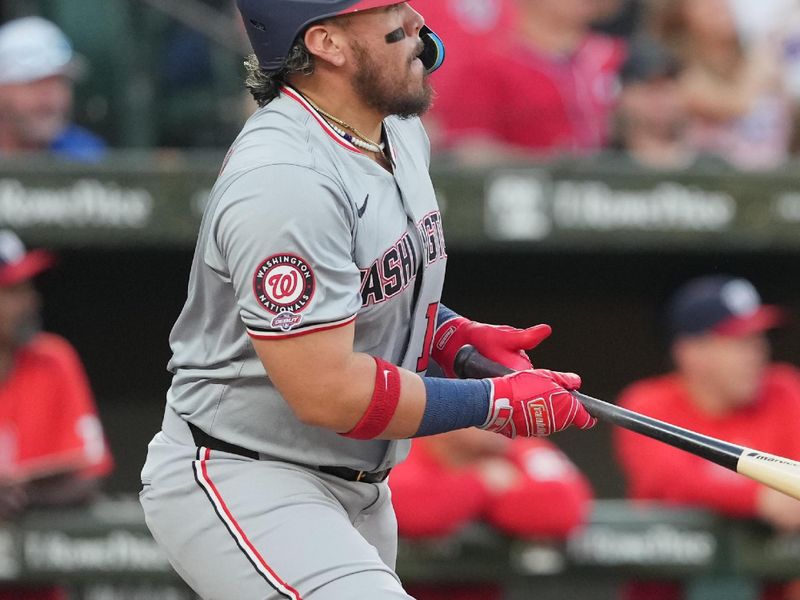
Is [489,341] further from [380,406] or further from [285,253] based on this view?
[285,253]

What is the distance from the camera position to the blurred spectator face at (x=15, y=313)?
17.2 ft

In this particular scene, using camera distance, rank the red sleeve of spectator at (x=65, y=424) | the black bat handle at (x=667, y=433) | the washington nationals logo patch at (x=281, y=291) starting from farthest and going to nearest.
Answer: the red sleeve of spectator at (x=65, y=424)
the black bat handle at (x=667, y=433)
the washington nationals logo patch at (x=281, y=291)

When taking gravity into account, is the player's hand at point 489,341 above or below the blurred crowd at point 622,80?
below

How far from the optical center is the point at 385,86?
2.85m

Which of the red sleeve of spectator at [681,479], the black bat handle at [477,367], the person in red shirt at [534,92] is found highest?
the person in red shirt at [534,92]

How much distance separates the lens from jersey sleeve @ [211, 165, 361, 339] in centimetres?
258

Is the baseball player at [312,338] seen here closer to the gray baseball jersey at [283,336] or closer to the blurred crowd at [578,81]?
the gray baseball jersey at [283,336]

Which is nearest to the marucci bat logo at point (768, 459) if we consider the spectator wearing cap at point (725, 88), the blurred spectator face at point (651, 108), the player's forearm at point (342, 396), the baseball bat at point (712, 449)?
the baseball bat at point (712, 449)

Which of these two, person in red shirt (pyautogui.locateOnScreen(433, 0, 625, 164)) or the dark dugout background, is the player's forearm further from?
the dark dugout background

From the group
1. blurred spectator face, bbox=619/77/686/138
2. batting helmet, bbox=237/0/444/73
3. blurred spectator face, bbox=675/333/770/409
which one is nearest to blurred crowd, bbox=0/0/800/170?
blurred spectator face, bbox=619/77/686/138

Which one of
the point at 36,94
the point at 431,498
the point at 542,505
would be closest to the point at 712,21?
the point at 542,505

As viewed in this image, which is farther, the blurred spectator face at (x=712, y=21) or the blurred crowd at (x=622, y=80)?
the blurred spectator face at (x=712, y=21)

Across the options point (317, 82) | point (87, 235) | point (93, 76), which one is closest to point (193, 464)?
point (317, 82)

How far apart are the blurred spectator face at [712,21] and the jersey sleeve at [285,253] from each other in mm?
3859
